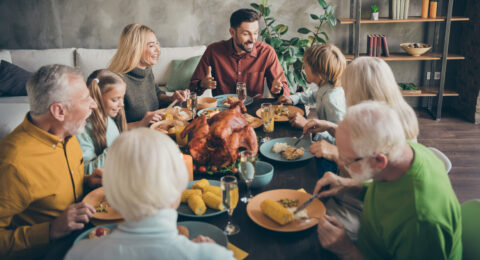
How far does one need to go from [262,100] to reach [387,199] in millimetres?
1781

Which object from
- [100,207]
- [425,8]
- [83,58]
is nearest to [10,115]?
[83,58]

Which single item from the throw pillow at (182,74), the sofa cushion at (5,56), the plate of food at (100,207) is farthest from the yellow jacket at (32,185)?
the sofa cushion at (5,56)

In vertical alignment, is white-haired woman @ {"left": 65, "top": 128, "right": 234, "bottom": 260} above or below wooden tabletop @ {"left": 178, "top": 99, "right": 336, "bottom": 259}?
above

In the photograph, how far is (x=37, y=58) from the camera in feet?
15.7

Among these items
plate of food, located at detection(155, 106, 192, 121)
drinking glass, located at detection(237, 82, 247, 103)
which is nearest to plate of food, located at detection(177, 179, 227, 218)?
plate of food, located at detection(155, 106, 192, 121)

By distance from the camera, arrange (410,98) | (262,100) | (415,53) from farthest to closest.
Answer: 1. (410,98)
2. (415,53)
3. (262,100)

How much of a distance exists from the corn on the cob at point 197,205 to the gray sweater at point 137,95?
1477 mm

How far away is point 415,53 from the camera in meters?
4.77

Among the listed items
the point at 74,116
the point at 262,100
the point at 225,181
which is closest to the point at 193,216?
the point at 225,181

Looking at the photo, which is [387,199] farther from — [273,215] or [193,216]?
[193,216]

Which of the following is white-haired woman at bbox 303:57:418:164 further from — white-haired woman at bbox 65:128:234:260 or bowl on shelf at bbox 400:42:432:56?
bowl on shelf at bbox 400:42:432:56

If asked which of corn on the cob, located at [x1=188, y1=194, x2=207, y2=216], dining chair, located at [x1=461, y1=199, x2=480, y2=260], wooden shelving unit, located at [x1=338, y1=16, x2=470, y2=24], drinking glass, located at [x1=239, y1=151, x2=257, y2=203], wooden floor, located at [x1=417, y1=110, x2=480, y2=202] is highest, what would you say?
wooden shelving unit, located at [x1=338, y1=16, x2=470, y2=24]

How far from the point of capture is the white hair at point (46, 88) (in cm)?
151

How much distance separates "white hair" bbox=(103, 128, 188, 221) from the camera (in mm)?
960
